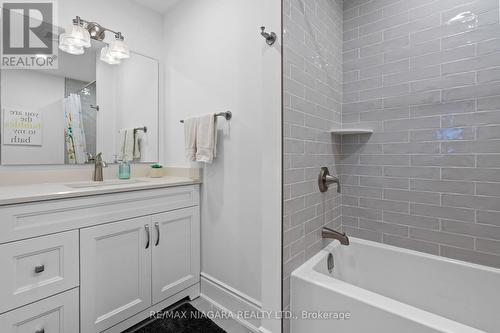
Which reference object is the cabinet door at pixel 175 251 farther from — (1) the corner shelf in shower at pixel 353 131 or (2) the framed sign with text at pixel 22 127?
(1) the corner shelf in shower at pixel 353 131

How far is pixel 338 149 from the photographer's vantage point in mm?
1813

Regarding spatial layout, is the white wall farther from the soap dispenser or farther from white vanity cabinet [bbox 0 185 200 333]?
the soap dispenser

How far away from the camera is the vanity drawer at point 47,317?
1.06 m

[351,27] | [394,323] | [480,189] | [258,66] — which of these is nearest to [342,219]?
[480,189]

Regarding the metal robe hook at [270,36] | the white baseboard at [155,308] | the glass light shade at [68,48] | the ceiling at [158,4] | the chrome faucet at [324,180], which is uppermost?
the ceiling at [158,4]

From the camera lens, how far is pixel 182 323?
1.58 meters

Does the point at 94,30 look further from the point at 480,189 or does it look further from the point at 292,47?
the point at 480,189

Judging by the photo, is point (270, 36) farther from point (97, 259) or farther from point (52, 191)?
point (97, 259)

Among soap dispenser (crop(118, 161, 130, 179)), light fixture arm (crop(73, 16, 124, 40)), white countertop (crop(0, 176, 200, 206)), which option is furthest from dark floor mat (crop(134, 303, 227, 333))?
light fixture arm (crop(73, 16, 124, 40))

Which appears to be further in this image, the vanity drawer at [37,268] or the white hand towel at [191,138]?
the white hand towel at [191,138]

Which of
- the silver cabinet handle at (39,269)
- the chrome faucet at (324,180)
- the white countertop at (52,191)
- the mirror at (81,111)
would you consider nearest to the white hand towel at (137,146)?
the mirror at (81,111)

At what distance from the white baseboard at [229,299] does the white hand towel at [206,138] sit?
38.0 inches

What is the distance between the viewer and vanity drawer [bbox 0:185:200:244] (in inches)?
42.0

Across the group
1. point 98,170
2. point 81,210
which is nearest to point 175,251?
point 81,210
